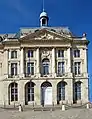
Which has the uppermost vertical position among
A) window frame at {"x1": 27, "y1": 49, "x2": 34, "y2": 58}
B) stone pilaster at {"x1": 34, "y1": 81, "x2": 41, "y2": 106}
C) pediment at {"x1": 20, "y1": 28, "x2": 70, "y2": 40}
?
pediment at {"x1": 20, "y1": 28, "x2": 70, "y2": 40}

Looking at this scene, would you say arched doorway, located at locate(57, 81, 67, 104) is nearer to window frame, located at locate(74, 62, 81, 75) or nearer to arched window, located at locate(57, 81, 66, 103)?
arched window, located at locate(57, 81, 66, 103)

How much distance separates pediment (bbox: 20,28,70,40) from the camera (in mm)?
56219

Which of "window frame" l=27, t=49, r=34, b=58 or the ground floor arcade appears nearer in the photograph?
the ground floor arcade

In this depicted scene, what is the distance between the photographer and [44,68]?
186ft

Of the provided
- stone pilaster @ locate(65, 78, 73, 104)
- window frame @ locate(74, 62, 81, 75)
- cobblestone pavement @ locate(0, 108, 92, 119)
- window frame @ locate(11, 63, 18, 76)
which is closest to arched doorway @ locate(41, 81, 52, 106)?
stone pilaster @ locate(65, 78, 73, 104)

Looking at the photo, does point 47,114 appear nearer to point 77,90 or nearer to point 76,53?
Answer: point 77,90

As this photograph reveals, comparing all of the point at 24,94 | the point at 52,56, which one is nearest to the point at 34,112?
the point at 24,94

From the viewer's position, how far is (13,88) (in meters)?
55.9

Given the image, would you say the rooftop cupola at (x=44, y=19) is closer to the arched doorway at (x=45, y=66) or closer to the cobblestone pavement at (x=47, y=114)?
the arched doorway at (x=45, y=66)

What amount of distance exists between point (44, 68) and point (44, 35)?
5.54 metres

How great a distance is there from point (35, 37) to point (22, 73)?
253 inches

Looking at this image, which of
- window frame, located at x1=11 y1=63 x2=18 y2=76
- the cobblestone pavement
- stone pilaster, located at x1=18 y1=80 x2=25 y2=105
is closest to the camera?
the cobblestone pavement

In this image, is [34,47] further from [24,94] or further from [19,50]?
[24,94]

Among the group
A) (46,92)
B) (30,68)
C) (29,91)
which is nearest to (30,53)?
(30,68)
